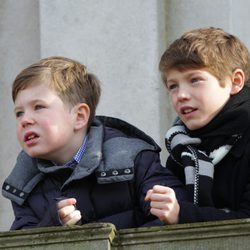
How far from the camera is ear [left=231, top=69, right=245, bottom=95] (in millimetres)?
6996

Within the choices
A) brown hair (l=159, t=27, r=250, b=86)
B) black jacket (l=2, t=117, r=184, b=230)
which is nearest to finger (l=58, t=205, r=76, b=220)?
black jacket (l=2, t=117, r=184, b=230)

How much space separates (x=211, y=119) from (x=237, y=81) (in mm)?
209

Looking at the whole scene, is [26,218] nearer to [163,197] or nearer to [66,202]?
[66,202]

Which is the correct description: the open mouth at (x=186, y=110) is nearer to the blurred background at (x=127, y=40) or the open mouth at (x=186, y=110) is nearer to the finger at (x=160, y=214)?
the finger at (x=160, y=214)

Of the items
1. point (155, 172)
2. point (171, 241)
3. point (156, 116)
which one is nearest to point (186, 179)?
point (155, 172)

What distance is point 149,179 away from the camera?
22.7ft

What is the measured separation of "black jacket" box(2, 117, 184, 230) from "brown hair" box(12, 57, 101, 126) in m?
0.16

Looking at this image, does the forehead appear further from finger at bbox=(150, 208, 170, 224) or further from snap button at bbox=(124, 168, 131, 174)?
finger at bbox=(150, 208, 170, 224)

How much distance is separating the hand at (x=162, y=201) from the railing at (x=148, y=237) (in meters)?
0.28

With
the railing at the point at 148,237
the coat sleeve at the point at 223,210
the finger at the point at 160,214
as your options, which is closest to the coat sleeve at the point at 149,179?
the coat sleeve at the point at 223,210

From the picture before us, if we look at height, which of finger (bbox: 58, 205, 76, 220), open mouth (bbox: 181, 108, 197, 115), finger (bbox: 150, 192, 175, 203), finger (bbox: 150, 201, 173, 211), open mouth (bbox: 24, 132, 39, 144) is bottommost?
finger (bbox: 58, 205, 76, 220)

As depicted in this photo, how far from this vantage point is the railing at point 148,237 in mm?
6086

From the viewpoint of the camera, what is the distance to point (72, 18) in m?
8.79

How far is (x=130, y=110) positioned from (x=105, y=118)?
135 centimetres
